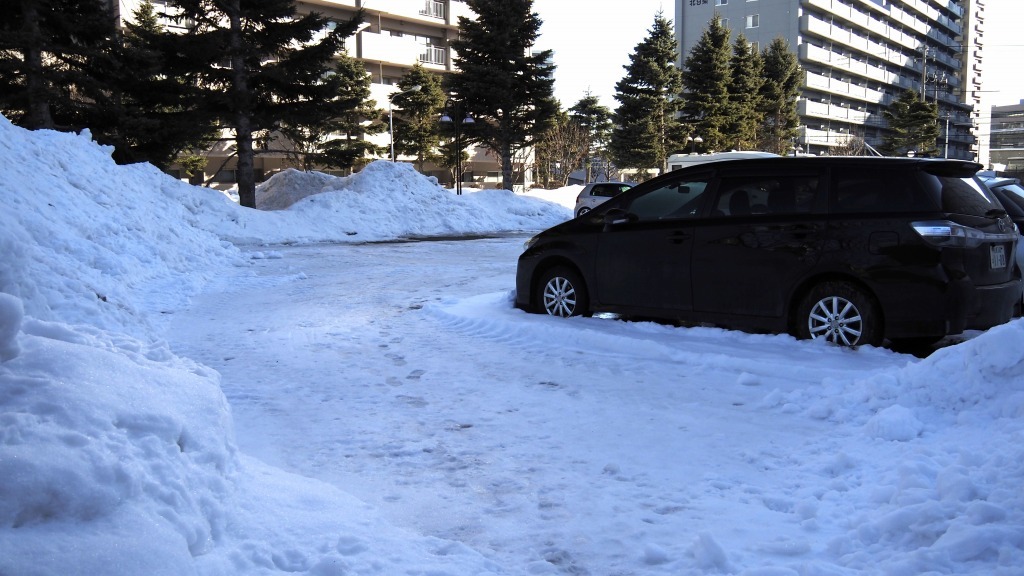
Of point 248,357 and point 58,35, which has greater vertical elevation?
point 58,35

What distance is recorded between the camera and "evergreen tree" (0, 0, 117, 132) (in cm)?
2002

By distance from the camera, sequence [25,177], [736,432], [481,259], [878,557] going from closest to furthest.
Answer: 1. [878,557]
2. [736,432]
3. [25,177]
4. [481,259]

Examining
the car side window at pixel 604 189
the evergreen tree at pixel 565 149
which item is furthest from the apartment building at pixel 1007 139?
the car side window at pixel 604 189

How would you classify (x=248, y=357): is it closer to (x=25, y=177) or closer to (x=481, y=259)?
(x=25, y=177)

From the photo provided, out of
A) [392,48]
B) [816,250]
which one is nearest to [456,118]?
[392,48]

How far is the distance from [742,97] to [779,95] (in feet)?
32.2

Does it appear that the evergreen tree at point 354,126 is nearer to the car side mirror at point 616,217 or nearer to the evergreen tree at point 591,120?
the evergreen tree at point 591,120

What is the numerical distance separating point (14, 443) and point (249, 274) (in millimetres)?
11240

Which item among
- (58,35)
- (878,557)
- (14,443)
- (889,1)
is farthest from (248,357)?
(889,1)

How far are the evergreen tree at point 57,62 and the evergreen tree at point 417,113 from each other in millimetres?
27590

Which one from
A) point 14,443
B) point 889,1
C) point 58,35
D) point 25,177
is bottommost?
point 14,443

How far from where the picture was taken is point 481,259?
17.2 meters

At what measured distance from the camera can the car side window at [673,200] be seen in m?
7.85

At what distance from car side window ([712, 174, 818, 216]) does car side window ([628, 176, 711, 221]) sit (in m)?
0.22
